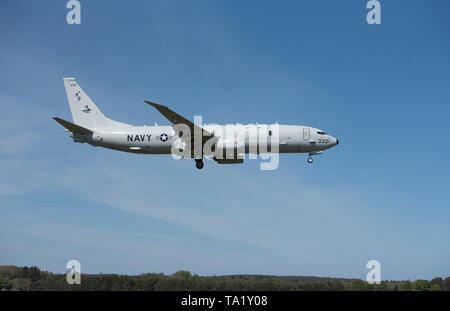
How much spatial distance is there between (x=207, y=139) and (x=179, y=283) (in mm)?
21887

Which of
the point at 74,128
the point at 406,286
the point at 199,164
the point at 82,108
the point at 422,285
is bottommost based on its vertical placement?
the point at 422,285

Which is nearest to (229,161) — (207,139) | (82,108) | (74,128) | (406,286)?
(207,139)

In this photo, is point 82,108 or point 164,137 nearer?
point 164,137

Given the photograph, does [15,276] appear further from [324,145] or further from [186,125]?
[324,145]

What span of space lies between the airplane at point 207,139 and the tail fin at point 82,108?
5.76 feet

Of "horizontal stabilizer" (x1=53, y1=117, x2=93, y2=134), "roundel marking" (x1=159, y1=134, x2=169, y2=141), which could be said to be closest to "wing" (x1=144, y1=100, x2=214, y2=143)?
"roundel marking" (x1=159, y1=134, x2=169, y2=141)

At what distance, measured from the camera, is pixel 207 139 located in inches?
1989

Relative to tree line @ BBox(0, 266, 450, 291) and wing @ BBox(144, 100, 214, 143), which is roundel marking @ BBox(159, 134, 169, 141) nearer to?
wing @ BBox(144, 100, 214, 143)

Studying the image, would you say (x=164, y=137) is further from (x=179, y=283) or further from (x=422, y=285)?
(x=422, y=285)

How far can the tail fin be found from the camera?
2148 inches

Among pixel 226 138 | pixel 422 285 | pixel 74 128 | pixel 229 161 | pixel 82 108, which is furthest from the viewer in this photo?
pixel 422 285

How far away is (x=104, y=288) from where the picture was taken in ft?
Answer: 213
